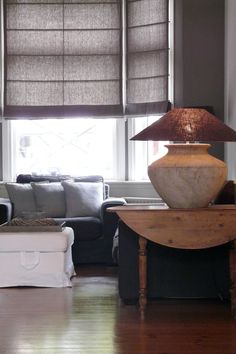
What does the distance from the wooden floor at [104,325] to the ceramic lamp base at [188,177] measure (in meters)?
0.70

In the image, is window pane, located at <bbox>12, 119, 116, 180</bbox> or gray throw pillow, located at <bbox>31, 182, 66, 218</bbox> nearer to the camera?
gray throw pillow, located at <bbox>31, 182, 66, 218</bbox>

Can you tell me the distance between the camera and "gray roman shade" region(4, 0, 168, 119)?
7031 millimetres

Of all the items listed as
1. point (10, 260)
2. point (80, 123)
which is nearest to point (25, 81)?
point (80, 123)

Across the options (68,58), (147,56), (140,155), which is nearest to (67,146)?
(140,155)

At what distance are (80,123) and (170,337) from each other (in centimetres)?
400

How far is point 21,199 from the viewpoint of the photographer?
6.25 m

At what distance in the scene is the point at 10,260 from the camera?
4.98m

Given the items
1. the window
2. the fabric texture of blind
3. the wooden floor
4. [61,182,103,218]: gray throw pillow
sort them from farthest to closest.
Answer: the window, the fabric texture of blind, [61,182,103,218]: gray throw pillow, the wooden floor

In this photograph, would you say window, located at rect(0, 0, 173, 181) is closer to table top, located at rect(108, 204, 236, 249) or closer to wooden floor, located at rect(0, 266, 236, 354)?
wooden floor, located at rect(0, 266, 236, 354)

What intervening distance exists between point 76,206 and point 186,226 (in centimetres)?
232

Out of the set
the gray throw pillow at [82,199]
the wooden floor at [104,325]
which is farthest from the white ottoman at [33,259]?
the gray throw pillow at [82,199]

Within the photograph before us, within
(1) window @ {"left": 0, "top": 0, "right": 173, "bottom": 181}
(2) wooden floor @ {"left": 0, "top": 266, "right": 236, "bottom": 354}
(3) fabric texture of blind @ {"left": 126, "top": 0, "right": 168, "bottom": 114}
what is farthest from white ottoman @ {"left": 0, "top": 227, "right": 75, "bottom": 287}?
(3) fabric texture of blind @ {"left": 126, "top": 0, "right": 168, "bottom": 114}

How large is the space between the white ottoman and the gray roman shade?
2.38m

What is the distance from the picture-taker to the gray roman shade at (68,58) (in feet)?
23.1
